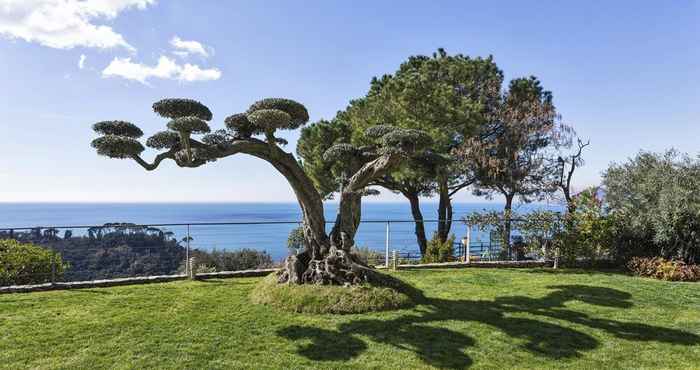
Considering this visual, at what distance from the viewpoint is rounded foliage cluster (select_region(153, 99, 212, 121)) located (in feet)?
19.3

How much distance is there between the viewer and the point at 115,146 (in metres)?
5.28

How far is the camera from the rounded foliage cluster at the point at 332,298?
621 centimetres

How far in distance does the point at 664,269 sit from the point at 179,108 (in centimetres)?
1082

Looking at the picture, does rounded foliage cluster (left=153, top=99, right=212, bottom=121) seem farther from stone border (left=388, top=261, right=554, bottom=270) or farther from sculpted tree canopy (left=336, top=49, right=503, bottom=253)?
sculpted tree canopy (left=336, top=49, right=503, bottom=253)

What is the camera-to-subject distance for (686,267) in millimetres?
9648

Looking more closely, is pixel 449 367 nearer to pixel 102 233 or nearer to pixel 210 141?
pixel 210 141

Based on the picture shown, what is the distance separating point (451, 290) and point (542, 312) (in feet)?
6.15

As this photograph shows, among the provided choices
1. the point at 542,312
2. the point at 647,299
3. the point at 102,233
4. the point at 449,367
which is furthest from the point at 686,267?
the point at 102,233

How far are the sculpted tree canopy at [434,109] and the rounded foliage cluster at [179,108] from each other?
6887mm

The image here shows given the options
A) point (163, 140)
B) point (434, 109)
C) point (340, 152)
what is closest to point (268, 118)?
point (163, 140)

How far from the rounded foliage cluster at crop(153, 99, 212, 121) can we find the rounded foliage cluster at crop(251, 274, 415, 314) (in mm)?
3007

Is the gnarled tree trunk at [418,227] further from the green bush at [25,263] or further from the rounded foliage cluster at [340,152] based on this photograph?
the green bush at [25,263]

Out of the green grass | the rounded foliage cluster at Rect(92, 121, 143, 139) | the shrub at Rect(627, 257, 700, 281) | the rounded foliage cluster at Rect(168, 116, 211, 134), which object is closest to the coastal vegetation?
the green grass

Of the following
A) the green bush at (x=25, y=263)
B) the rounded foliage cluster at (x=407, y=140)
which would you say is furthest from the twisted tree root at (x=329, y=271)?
the green bush at (x=25, y=263)
